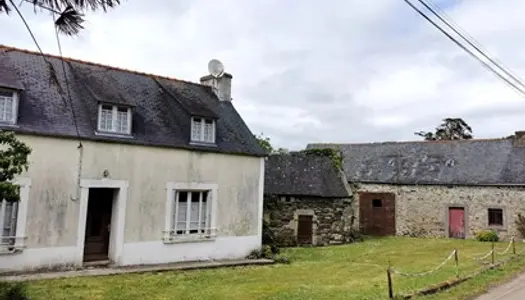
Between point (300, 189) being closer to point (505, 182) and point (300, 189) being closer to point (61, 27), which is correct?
point (505, 182)

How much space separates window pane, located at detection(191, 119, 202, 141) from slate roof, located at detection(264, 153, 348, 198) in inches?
235

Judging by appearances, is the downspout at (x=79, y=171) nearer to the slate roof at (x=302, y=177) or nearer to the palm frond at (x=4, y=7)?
the palm frond at (x=4, y=7)

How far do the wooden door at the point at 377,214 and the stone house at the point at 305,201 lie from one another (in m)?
5.87

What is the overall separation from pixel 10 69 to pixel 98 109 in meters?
2.65

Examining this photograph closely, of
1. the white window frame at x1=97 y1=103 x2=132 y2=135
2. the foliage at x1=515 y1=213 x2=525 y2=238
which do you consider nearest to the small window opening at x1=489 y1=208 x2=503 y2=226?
the foliage at x1=515 y1=213 x2=525 y2=238

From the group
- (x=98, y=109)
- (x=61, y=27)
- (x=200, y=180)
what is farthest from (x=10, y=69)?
(x=61, y=27)

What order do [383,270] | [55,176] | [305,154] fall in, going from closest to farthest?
[55,176]
[383,270]
[305,154]

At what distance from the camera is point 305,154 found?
75.9 feet

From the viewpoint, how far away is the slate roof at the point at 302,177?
20.5 meters

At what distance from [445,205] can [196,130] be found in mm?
17389

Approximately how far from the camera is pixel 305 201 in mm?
20469

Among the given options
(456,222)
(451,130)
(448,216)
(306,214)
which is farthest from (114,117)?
(451,130)

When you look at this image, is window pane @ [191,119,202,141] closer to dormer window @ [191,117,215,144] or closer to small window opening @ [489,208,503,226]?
dormer window @ [191,117,215,144]

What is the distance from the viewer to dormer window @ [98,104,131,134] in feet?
43.1
